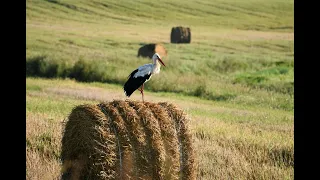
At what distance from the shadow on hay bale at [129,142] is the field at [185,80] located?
2.89 feet

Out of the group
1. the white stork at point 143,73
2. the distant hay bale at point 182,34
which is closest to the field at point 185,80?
the distant hay bale at point 182,34

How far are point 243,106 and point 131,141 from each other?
13.4m

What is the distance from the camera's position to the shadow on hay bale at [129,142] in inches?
274

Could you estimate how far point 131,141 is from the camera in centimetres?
704

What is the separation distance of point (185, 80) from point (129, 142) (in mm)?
17359

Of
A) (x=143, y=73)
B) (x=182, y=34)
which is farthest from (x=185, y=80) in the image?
(x=182, y=34)

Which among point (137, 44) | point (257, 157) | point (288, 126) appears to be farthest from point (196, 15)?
point (257, 157)

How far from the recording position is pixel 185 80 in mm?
24312

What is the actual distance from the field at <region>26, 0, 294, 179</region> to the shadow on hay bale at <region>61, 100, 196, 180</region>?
2.89 ft

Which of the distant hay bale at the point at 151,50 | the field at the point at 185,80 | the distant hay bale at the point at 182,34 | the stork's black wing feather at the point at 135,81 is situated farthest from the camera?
the distant hay bale at the point at 182,34

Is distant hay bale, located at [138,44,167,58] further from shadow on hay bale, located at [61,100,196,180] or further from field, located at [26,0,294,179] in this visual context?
shadow on hay bale, located at [61,100,196,180]

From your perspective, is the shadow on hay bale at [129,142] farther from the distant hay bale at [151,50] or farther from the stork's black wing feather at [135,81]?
the distant hay bale at [151,50]

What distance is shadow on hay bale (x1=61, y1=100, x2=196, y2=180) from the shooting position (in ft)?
22.8

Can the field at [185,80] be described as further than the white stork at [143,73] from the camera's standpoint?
No
